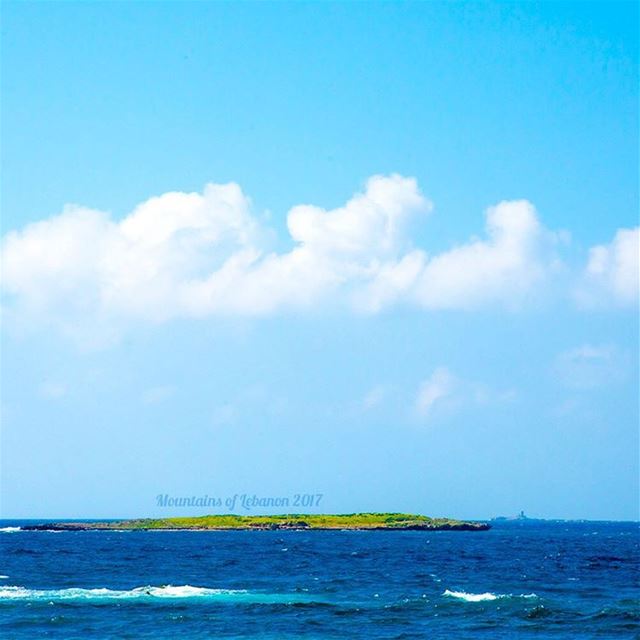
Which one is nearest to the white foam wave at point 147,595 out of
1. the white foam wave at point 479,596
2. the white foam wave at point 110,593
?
the white foam wave at point 110,593

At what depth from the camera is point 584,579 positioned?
7450 centimetres

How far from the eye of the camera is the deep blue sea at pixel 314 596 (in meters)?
45.1

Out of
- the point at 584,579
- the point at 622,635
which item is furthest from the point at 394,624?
the point at 584,579

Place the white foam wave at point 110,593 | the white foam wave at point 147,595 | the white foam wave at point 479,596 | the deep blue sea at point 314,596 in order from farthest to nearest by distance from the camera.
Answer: the white foam wave at point 479,596
the white foam wave at point 110,593
the white foam wave at point 147,595
the deep blue sea at point 314,596

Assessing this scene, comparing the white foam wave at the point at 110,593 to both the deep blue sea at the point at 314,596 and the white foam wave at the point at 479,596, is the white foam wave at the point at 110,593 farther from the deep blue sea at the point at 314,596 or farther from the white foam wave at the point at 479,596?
the white foam wave at the point at 479,596

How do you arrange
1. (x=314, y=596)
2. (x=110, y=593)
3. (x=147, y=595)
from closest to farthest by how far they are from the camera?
(x=147, y=595) → (x=314, y=596) → (x=110, y=593)

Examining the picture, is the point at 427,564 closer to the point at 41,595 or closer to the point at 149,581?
the point at 149,581

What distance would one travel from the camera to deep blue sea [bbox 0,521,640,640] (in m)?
45.1

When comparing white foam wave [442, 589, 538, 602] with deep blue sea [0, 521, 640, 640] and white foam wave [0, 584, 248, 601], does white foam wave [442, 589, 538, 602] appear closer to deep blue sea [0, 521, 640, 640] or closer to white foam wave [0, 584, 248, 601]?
deep blue sea [0, 521, 640, 640]

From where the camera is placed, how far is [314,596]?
5828cm

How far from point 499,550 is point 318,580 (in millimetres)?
59020

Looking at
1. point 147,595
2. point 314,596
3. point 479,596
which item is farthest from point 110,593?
point 479,596

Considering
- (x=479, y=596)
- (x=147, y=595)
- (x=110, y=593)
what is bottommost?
(x=110, y=593)

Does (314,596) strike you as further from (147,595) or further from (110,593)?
(110,593)
